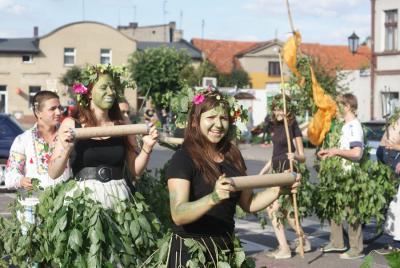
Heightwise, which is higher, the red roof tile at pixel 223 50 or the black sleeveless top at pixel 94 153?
the red roof tile at pixel 223 50

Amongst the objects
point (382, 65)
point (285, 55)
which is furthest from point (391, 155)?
point (382, 65)

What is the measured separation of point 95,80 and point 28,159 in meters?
1.02

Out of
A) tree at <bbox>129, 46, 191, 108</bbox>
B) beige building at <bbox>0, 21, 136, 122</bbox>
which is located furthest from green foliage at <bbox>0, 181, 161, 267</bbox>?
beige building at <bbox>0, 21, 136, 122</bbox>

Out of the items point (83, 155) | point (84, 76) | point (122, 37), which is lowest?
point (83, 155)

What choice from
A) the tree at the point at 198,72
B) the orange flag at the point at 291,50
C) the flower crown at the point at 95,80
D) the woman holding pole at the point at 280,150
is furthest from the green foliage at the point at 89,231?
the tree at the point at 198,72

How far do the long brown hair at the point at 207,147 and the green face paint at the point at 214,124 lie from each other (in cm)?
2

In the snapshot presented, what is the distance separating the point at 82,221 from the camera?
5.98 meters

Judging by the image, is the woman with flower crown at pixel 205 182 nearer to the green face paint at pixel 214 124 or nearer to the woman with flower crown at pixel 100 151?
the green face paint at pixel 214 124

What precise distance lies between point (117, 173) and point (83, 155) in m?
0.29

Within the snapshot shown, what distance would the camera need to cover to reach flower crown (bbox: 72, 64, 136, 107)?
6465 millimetres

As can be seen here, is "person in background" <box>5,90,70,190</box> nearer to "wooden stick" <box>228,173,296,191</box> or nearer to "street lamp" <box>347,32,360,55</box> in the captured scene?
"wooden stick" <box>228,173,296,191</box>

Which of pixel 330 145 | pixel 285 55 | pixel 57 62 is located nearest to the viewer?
pixel 285 55

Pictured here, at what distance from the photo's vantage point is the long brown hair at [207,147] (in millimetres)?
4543

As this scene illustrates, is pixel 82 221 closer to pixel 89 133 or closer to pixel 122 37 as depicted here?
pixel 89 133
